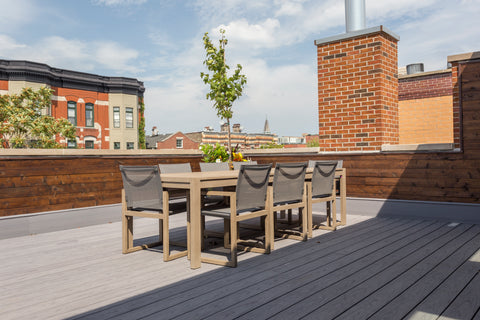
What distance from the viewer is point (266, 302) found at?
240cm

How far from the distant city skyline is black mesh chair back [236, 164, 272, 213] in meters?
3.31

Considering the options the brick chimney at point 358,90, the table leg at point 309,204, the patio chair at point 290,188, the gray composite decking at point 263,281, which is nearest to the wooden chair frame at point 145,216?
the gray composite decking at point 263,281

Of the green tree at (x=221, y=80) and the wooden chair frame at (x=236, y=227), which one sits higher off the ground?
the green tree at (x=221, y=80)

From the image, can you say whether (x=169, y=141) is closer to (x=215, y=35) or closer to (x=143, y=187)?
(x=215, y=35)

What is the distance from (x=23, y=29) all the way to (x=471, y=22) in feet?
81.6

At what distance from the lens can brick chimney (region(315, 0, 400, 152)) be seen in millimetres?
5949

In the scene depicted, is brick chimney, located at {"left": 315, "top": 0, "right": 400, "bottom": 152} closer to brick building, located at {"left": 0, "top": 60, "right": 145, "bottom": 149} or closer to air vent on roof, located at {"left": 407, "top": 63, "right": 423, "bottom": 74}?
air vent on roof, located at {"left": 407, "top": 63, "right": 423, "bottom": 74}

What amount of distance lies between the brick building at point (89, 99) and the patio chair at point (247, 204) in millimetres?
26377

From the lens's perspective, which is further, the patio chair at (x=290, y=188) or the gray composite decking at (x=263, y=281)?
the patio chair at (x=290, y=188)

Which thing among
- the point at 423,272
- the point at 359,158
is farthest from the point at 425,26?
the point at 423,272

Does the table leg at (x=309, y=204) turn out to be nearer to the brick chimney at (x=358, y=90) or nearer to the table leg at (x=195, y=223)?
the table leg at (x=195, y=223)

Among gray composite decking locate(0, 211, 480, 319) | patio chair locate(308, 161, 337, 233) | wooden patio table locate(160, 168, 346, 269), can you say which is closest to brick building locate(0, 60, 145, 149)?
gray composite decking locate(0, 211, 480, 319)

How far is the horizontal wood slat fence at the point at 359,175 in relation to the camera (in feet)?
15.9

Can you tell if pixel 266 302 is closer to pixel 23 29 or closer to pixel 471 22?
pixel 471 22
